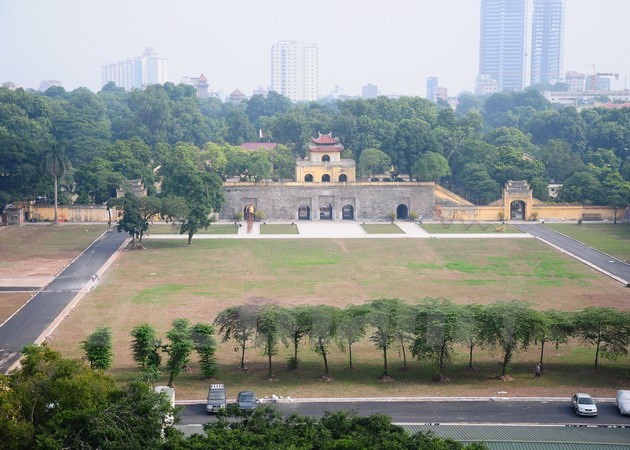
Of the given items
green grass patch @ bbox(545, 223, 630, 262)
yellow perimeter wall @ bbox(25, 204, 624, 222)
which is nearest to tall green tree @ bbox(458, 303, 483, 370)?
green grass patch @ bbox(545, 223, 630, 262)

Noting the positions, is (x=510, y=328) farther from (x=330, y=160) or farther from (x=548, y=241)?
(x=330, y=160)

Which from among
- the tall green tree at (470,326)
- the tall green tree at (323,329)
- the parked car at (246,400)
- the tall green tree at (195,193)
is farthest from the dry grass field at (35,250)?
Answer: the tall green tree at (470,326)

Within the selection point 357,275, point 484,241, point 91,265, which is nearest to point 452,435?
point 357,275

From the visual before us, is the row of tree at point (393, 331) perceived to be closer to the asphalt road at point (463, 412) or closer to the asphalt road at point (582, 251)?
the asphalt road at point (463, 412)

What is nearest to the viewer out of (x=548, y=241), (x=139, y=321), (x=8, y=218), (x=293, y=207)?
(x=139, y=321)

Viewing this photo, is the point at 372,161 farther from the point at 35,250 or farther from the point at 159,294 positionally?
the point at 159,294

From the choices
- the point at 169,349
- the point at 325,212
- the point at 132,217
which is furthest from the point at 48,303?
the point at 325,212

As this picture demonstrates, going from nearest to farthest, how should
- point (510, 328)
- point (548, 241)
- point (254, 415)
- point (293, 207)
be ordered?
1. point (254, 415)
2. point (510, 328)
3. point (548, 241)
4. point (293, 207)
